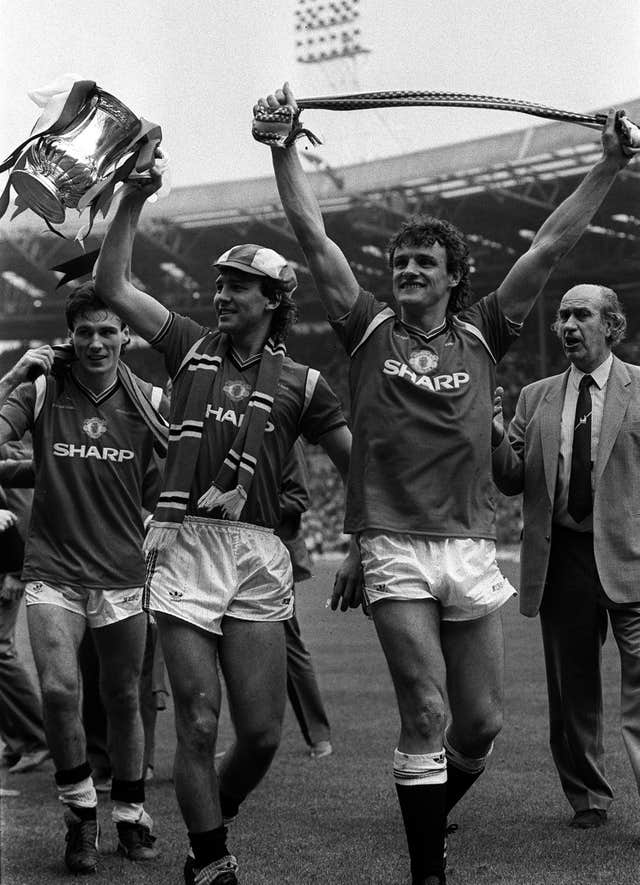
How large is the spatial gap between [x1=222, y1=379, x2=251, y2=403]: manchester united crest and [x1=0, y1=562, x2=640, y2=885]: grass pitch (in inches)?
62.5

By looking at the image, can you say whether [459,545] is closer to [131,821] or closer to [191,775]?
[191,775]

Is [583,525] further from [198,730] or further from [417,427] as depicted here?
[198,730]

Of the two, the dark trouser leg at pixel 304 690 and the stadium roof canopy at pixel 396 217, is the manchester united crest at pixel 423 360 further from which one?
the stadium roof canopy at pixel 396 217

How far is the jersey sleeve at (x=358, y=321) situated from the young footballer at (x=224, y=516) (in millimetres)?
221

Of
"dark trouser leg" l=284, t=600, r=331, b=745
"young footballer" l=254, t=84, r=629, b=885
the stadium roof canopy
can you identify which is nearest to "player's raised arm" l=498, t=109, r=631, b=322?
"young footballer" l=254, t=84, r=629, b=885

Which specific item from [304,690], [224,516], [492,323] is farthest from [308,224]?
[304,690]

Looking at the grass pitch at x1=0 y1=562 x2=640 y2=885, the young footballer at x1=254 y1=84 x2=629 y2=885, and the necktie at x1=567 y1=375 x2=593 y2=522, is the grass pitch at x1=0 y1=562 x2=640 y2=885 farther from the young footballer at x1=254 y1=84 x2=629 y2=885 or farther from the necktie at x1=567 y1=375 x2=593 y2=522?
the necktie at x1=567 y1=375 x2=593 y2=522

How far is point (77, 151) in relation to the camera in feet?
13.5

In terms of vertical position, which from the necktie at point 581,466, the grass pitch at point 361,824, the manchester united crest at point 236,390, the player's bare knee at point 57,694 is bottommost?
the grass pitch at point 361,824

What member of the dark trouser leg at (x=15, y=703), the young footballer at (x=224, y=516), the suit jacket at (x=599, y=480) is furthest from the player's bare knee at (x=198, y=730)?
the dark trouser leg at (x=15, y=703)

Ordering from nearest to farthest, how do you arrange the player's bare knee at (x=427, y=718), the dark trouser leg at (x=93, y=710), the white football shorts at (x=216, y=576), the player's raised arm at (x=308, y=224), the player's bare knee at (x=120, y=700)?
the player's bare knee at (x=427, y=718) → the white football shorts at (x=216, y=576) → the player's raised arm at (x=308, y=224) → the player's bare knee at (x=120, y=700) → the dark trouser leg at (x=93, y=710)

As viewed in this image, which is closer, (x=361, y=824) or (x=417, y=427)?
(x=417, y=427)

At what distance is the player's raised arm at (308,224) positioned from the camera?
158 inches

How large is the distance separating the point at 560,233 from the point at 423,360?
0.64 metres
